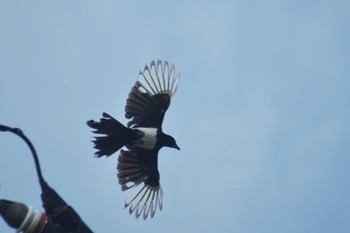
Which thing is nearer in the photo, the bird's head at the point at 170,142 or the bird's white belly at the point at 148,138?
the bird's white belly at the point at 148,138

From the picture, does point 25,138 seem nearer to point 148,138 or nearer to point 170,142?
point 148,138

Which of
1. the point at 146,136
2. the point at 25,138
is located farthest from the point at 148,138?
the point at 25,138

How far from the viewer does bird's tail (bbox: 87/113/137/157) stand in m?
9.49

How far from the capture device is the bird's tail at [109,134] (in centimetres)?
949

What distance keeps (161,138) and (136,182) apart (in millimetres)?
1115

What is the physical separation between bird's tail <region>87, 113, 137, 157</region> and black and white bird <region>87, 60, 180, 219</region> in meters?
0.03

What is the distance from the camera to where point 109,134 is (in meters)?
9.69

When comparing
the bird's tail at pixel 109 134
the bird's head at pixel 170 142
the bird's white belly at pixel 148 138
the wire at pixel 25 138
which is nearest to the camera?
the wire at pixel 25 138

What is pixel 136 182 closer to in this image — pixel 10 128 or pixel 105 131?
pixel 105 131

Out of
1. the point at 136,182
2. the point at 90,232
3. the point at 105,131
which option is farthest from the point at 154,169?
the point at 90,232

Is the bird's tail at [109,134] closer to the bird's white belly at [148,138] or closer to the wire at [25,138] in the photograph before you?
the bird's white belly at [148,138]

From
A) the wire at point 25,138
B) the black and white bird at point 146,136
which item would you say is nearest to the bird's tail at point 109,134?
the black and white bird at point 146,136

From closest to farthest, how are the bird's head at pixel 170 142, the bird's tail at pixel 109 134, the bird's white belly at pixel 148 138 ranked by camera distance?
the bird's tail at pixel 109 134 → the bird's white belly at pixel 148 138 → the bird's head at pixel 170 142

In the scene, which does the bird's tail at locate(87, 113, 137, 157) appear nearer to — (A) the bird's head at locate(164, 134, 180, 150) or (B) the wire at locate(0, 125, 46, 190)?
(A) the bird's head at locate(164, 134, 180, 150)
